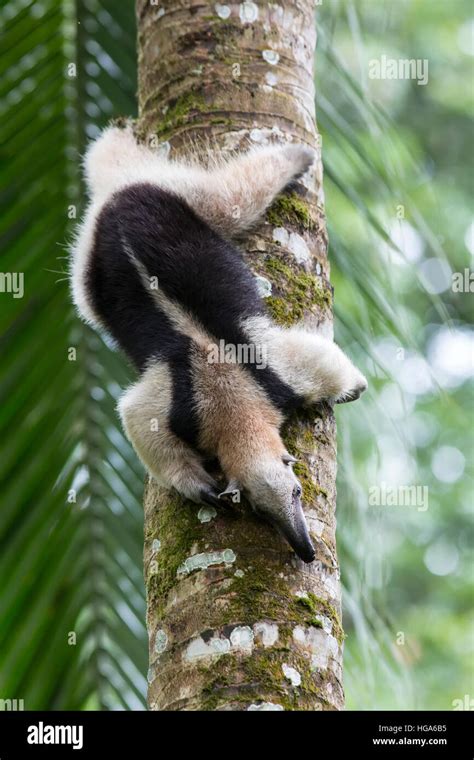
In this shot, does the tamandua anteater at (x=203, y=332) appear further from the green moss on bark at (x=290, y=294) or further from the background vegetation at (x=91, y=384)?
the background vegetation at (x=91, y=384)

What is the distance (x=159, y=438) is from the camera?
3.19 metres

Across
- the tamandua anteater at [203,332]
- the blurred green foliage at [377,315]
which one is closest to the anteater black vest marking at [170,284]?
the tamandua anteater at [203,332]

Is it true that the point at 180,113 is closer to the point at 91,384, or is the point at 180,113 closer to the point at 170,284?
the point at 170,284

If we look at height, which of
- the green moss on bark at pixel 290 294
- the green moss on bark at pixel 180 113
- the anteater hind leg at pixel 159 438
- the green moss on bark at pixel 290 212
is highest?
the green moss on bark at pixel 180 113

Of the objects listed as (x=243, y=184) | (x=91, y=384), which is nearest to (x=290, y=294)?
(x=243, y=184)

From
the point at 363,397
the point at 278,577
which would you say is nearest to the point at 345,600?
the point at 363,397

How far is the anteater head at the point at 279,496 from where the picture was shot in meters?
2.70

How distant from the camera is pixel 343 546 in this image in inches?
156

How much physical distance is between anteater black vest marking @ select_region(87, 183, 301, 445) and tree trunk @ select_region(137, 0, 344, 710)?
0.11 metres

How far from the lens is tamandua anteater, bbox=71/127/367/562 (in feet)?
9.82

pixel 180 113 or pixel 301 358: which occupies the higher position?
pixel 180 113

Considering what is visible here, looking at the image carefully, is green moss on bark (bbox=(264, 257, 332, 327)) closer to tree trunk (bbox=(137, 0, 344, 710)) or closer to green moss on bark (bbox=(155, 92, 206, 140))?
tree trunk (bbox=(137, 0, 344, 710))

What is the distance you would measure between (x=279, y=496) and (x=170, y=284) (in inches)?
33.3

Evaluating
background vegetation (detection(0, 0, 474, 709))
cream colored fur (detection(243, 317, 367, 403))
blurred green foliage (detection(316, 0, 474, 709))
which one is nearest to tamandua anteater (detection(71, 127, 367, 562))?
cream colored fur (detection(243, 317, 367, 403))
